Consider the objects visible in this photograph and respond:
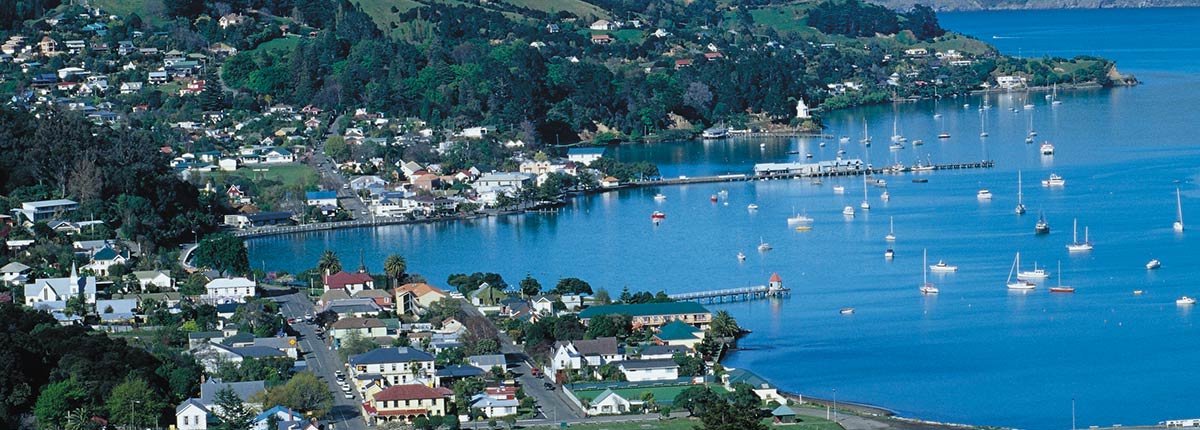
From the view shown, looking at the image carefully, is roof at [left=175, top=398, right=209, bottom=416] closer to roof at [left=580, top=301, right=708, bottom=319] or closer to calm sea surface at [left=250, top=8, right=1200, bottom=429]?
roof at [left=580, top=301, right=708, bottom=319]

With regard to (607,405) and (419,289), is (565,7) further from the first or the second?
(607,405)

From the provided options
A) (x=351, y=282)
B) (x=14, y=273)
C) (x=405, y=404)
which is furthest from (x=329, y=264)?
(x=405, y=404)

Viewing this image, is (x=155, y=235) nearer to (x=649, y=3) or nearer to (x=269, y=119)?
(x=269, y=119)

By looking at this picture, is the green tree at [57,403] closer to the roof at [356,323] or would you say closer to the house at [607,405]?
the roof at [356,323]

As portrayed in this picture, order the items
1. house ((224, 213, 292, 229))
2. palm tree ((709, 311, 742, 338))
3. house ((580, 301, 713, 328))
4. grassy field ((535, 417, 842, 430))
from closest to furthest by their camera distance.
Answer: grassy field ((535, 417, 842, 430)), palm tree ((709, 311, 742, 338)), house ((580, 301, 713, 328)), house ((224, 213, 292, 229))

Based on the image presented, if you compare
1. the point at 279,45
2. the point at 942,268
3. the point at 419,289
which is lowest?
the point at 942,268

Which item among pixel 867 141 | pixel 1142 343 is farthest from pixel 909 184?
pixel 1142 343

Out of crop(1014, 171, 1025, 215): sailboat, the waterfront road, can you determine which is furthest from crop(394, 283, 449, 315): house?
crop(1014, 171, 1025, 215): sailboat
